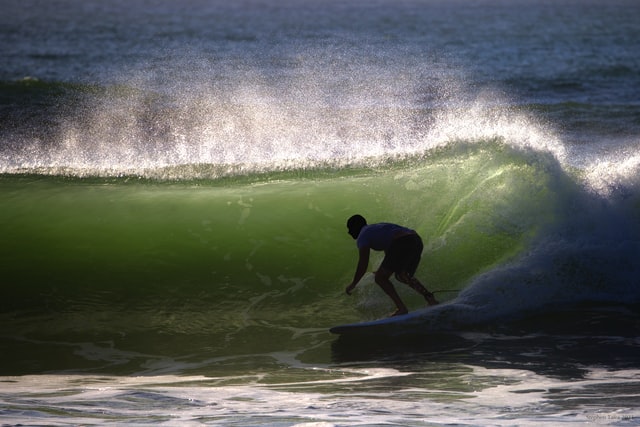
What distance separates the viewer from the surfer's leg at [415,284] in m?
7.46

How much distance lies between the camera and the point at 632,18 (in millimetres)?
68625

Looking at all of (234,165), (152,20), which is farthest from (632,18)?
(234,165)

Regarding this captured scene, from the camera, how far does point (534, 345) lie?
7.20 meters

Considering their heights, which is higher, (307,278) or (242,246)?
(242,246)

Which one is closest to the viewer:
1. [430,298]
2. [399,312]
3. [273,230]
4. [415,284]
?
[399,312]

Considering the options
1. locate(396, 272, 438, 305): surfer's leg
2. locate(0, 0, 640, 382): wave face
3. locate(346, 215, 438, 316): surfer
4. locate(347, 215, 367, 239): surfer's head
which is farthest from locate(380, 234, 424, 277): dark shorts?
locate(0, 0, 640, 382): wave face

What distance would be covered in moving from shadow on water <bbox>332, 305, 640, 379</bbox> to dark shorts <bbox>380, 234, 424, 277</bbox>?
22.1 inches

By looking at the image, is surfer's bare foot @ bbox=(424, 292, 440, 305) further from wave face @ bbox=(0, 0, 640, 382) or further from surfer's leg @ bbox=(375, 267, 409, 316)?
surfer's leg @ bbox=(375, 267, 409, 316)

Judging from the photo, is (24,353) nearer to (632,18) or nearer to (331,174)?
(331,174)

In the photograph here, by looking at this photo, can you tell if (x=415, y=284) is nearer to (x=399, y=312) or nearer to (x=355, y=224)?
(x=399, y=312)

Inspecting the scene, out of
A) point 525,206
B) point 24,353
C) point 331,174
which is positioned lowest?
point 24,353

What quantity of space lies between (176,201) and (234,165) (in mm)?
1495

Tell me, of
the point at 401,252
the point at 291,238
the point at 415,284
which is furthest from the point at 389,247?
the point at 291,238

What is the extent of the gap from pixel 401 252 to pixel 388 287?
31cm
